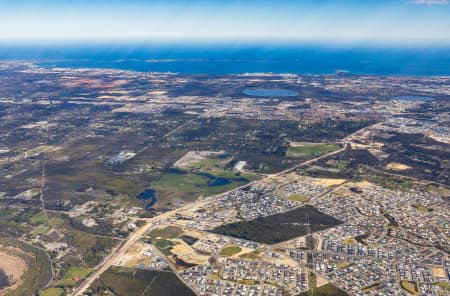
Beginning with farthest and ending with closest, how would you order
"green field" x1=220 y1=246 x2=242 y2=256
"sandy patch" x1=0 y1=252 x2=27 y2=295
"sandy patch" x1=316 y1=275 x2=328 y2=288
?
"green field" x1=220 y1=246 x2=242 y2=256 < "sandy patch" x1=0 y1=252 x2=27 y2=295 < "sandy patch" x1=316 y1=275 x2=328 y2=288

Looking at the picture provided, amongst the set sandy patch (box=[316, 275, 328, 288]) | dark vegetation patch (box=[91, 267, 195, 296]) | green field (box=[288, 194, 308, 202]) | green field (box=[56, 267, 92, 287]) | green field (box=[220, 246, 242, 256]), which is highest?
green field (box=[288, 194, 308, 202])

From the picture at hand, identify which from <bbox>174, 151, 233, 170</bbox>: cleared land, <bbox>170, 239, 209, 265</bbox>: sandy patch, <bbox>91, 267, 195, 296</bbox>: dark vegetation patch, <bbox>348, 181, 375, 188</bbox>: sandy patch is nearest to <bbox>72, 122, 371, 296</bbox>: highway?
<bbox>91, 267, 195, 296</bbox>: dark vegetation patch

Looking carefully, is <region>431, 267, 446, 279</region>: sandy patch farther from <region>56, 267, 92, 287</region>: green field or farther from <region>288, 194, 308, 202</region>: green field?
<region>56, 267, 92, 287</region>: green field

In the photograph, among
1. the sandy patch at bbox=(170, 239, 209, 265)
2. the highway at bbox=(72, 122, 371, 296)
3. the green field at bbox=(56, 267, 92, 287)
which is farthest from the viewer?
the sandy patch at bbox=(170, 239, 209, 265)

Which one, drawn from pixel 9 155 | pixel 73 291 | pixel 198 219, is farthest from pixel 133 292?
pixel 9 155

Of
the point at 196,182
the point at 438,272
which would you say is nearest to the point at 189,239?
the point at 196,182

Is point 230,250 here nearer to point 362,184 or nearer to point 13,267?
point 13,267

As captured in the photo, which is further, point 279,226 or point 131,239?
point 279,226
